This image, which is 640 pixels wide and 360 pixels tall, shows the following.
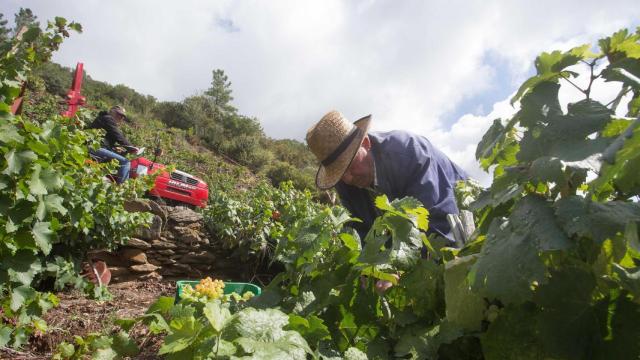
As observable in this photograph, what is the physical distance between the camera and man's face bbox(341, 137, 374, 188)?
2779mm

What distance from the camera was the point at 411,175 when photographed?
96.5 inches

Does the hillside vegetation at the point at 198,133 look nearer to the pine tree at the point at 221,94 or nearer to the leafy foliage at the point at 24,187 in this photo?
the pine tree at the point at 221,94

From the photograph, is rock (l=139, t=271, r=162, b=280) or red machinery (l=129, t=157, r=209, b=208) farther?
red machinery (l=129, t=157, r=209, b=208)

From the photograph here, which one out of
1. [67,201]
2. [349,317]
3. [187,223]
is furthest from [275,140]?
[349,317]

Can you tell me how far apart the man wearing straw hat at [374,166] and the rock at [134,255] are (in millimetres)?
4253

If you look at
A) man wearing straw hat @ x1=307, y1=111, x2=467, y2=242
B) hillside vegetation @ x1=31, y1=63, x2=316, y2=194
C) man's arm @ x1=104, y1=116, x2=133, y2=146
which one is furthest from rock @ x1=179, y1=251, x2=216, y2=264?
hillside vegetation @ x1=31, y1=63, x2=316, y2=194

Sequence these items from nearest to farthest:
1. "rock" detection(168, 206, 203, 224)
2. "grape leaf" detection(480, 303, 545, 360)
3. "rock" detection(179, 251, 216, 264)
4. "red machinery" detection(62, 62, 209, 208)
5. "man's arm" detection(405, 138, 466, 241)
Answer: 1. "grape leaf" detection(480, 303, 545, 360)
2. "man's arm" detection(405, 138, 466, 241)
3. "rock" detection(179, 251, 216, 264)
4. "rock" detection(168, 206, 203, 224)
5. "red machinery" detection(62, 62, 209, 208)

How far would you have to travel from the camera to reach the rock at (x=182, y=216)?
278 inches

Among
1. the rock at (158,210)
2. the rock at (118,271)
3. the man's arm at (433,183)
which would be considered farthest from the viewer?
the rock at (158,210)

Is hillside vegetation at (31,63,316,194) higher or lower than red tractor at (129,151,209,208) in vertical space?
higher

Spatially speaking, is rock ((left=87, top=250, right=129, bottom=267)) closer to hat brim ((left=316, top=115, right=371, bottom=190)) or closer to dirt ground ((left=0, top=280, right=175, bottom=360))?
dirt ground ((left=0, top=280, right=175, bottom=360))

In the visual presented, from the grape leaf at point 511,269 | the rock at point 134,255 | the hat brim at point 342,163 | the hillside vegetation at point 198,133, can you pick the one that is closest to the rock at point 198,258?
the rock at point 134,255

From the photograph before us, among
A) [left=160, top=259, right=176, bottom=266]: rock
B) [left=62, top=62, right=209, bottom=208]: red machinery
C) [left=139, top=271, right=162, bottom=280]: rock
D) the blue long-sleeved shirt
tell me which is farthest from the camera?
[left=62, top=62, right=209, bottom=208]: red machinery

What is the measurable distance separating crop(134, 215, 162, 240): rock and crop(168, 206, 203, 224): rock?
22.0 inches
